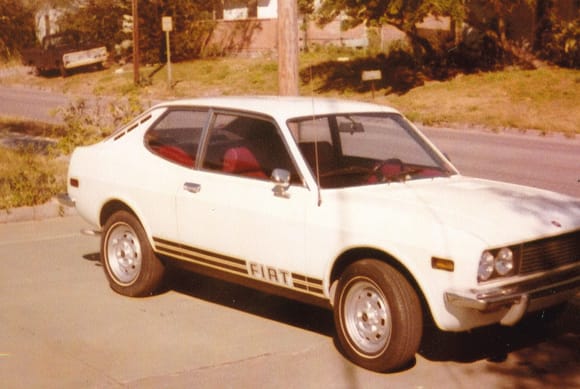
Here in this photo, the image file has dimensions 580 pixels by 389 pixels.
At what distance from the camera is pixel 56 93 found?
120ft

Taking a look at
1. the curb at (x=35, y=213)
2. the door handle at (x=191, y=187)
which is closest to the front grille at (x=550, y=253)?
the door handle at (x=191, y=187)

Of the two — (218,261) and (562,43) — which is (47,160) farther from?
(562,43)

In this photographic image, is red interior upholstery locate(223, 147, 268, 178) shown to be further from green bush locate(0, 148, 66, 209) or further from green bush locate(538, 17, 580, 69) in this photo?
green bush locate(538, 17, 580, 69)

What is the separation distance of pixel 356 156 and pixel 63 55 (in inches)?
1356

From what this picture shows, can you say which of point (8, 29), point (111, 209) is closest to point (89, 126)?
point (8, 29)

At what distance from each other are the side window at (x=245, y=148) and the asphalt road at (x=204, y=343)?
1139 millimetres

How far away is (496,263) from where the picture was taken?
18.5 ft

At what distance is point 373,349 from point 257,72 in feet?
98.0

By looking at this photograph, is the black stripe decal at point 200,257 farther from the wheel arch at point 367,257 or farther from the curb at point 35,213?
the curb at point 35,213

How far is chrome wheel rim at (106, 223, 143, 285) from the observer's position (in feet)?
25.5

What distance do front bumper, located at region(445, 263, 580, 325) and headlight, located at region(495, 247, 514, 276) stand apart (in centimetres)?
8

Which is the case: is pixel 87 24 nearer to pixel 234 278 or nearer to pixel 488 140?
pixel 488 140

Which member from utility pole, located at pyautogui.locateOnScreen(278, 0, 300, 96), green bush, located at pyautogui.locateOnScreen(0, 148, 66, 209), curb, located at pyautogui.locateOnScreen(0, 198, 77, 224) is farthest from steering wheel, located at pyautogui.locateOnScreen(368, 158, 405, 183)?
green bush, located at pyautogui.locateOnScreen(0, 148, 66, 209)

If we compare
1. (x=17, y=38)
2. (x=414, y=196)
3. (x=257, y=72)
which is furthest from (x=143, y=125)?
(x=257, y=72)
